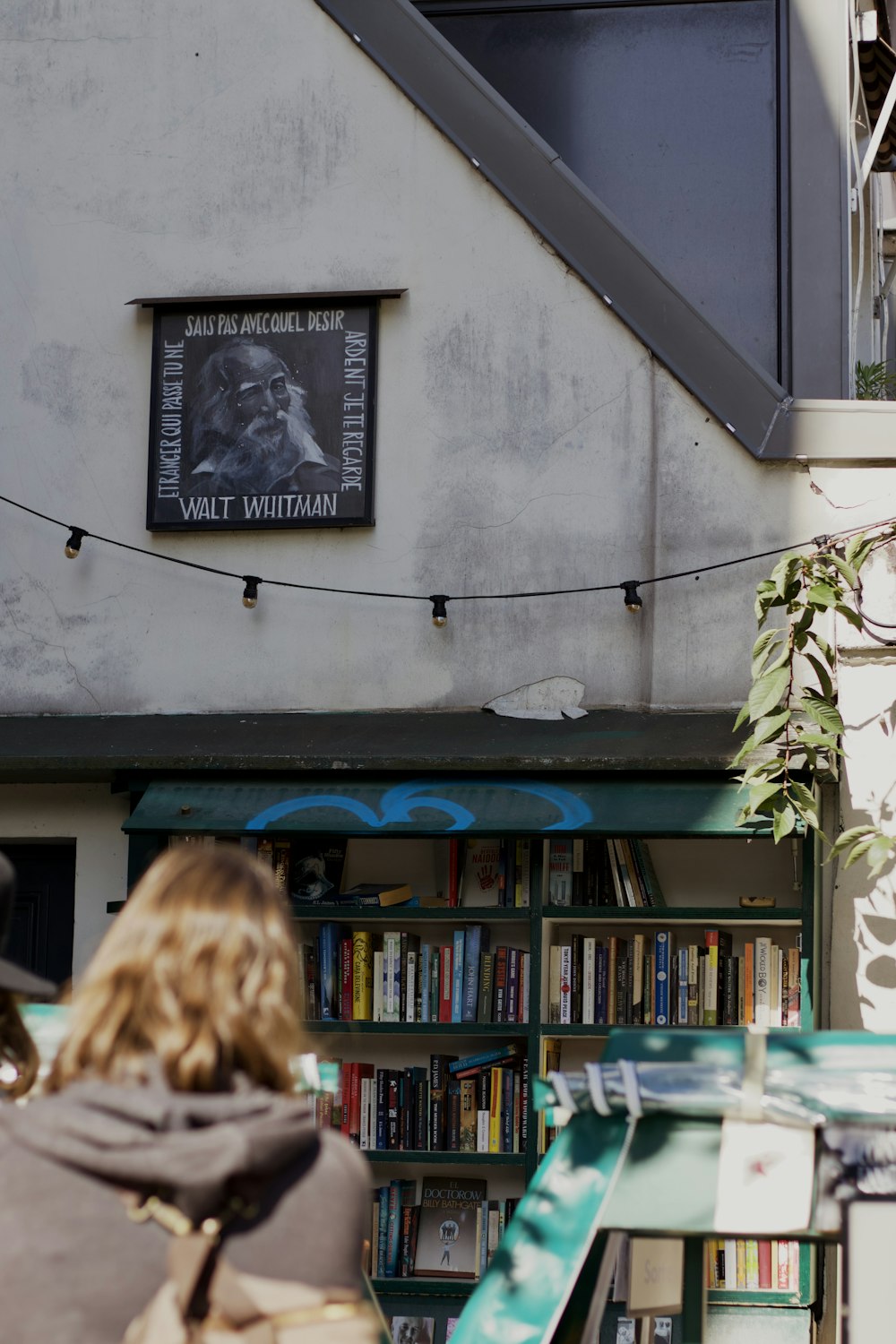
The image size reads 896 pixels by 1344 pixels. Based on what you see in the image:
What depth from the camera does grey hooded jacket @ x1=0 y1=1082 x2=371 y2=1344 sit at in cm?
218

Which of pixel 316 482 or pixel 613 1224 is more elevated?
pixel 316 482

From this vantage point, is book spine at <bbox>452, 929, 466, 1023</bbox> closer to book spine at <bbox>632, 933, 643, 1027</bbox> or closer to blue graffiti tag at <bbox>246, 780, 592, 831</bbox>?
blue graffiti tag at <bbox>246, 780, 592, 831</bbox>

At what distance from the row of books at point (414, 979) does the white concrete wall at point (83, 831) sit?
3.25ft

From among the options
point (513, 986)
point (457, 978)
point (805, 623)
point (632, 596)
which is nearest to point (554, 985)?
point (513, 986)

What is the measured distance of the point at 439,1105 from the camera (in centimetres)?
675

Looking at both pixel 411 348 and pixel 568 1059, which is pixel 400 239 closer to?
pixel 411 348

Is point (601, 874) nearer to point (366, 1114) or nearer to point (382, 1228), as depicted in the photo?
point (366, 1114)

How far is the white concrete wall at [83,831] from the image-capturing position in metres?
7.27

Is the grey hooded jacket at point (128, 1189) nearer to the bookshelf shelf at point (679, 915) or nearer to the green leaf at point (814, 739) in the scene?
the green leaf at point (814, 739)

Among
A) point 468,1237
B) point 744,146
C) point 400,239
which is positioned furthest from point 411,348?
point 468,1237

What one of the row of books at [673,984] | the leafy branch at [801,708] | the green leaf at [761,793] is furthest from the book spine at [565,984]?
the green leaf at [761,793]

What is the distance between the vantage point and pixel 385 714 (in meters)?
7.27

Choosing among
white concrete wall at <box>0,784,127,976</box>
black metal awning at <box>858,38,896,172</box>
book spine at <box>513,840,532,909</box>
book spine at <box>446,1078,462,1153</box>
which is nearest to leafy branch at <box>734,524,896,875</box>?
book spine at <box>513,840,532,909</box>

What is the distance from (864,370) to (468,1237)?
4.71m
